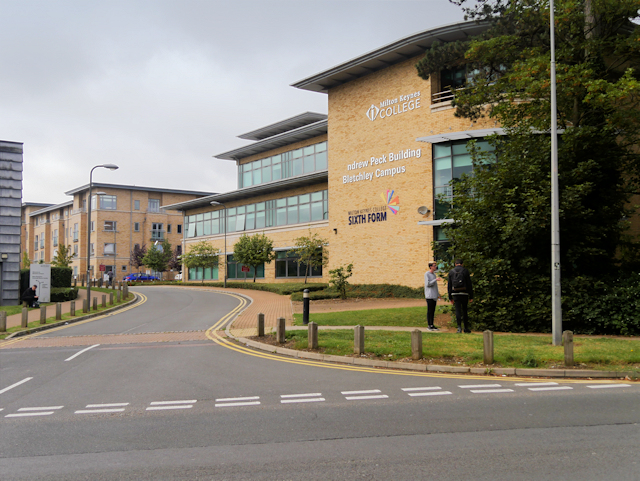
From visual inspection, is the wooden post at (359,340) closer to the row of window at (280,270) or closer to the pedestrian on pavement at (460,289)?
the pedestrian on pavement at (460,289)

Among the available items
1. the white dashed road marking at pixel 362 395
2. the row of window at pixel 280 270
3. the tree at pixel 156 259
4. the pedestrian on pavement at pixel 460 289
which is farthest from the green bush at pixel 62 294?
the tree at pixel 156 259

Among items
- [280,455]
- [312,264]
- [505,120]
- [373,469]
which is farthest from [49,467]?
[312,264]

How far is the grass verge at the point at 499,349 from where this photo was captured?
1034cm

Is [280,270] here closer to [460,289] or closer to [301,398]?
[460,289]

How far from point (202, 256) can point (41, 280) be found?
80.7ft

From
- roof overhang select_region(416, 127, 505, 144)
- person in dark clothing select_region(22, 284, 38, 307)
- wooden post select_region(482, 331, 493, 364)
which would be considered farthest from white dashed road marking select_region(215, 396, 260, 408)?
person in dark clothing select_region(22, 284, 38, 307)

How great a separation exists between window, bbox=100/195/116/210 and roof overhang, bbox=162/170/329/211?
894 inches

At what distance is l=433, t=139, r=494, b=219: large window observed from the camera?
27.5 meters

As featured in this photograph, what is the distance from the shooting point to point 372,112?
3247 centimetres

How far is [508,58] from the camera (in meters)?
19.8

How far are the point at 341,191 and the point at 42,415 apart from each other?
92.5 ft

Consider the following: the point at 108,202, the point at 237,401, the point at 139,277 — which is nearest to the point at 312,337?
the point at 237,401

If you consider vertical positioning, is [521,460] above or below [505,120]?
below

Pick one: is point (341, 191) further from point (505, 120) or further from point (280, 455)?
point (280, 455)
